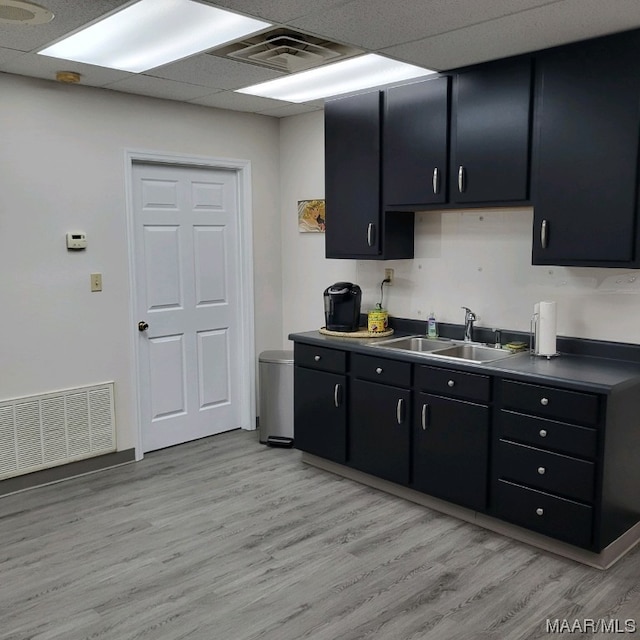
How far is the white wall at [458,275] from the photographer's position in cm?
332

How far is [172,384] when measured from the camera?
4574 mm

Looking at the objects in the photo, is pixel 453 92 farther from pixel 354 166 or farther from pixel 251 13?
pixel 251 13

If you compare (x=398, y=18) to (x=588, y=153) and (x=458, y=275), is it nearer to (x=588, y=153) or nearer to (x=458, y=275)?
Answer: (x=588, y=153)

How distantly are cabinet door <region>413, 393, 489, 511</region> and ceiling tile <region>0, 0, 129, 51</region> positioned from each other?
2.32 metres

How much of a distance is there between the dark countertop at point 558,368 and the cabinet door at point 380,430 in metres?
0.22

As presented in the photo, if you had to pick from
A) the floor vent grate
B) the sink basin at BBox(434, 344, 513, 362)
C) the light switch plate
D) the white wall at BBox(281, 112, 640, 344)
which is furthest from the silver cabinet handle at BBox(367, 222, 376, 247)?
the floor vent grate

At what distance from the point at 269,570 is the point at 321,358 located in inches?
55.3

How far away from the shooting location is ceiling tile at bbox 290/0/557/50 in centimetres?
251

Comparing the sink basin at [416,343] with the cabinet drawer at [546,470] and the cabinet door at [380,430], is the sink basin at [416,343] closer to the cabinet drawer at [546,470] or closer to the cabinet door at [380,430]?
the cabinet door at [380,430]

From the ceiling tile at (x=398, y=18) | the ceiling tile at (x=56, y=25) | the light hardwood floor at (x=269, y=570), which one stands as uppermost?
the ceiling tile at (x=56, y=25)

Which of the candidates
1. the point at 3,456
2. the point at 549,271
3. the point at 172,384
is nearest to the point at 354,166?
the point at 549,271

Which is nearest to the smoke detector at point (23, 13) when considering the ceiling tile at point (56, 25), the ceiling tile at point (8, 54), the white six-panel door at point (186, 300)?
the ceiling tile at point (56, 25)

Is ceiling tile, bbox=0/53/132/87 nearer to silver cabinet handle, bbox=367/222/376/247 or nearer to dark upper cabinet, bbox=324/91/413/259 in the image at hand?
dark upper cabinet, bbox=324/91/413/259

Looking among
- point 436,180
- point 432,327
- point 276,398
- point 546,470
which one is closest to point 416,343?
point 432,327
